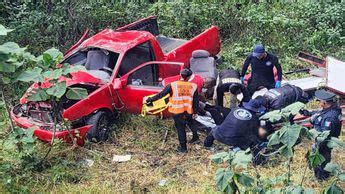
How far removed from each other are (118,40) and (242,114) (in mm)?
2877

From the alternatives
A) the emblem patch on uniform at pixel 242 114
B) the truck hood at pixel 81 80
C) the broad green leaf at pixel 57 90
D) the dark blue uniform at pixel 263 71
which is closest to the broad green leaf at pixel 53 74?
the broad green leaf at pixel 57 90

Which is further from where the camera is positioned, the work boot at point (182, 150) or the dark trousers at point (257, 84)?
A: the dark trousers at point (257, 84)

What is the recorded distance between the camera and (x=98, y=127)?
781cm

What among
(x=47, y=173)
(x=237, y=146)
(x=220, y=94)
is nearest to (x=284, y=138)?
(x=237, y=146)

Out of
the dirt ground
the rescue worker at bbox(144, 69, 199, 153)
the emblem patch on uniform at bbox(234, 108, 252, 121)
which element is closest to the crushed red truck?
the dirt ground

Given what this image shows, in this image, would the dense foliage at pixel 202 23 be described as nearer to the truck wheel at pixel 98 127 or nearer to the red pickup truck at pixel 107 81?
the red pickup truck at pixel 107 81

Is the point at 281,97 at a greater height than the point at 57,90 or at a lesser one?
lesser

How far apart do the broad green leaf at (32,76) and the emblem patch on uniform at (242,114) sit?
109 inches

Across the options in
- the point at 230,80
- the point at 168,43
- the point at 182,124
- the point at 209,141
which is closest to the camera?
the point at 182,124

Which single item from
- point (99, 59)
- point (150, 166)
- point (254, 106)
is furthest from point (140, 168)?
point (99, 59)

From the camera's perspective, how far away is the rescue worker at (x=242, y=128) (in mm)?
6891

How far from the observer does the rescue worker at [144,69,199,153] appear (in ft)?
23.9

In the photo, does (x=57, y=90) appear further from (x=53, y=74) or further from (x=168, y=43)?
(x=168, y=43)

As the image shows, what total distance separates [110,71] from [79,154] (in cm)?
155
